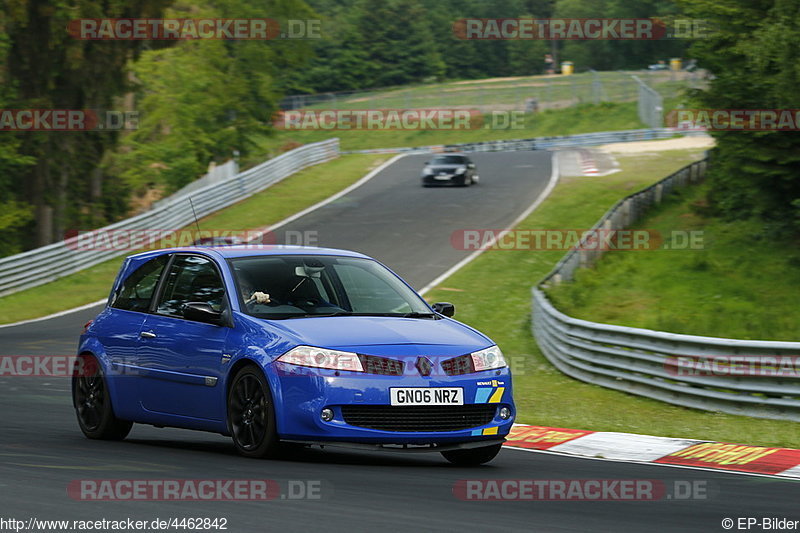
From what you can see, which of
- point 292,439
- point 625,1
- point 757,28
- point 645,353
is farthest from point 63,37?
point 625,1

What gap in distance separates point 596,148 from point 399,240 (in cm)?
2357

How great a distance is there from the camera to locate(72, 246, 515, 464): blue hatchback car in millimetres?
8508

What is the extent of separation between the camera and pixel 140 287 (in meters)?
10.5

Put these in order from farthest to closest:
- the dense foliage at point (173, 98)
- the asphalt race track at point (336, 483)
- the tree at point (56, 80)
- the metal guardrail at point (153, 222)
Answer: the tree at point (56, 80)
the metal guardrail at point (153, 222)
the dense foliage at point (173, 98)
the asphalt race track at point (336, 483)

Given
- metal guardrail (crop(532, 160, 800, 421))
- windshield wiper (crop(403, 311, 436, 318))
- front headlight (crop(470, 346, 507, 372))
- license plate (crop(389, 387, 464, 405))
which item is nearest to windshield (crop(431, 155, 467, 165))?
metal guardrail (crop(532, 160, 800, 421))

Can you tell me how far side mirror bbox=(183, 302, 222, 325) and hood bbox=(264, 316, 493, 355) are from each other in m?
0.52

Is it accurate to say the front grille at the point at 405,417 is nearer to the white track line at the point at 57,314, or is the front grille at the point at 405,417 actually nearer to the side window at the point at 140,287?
the side window at the point at 140,287

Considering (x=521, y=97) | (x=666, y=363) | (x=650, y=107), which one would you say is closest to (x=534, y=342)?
(x=666, y=363)

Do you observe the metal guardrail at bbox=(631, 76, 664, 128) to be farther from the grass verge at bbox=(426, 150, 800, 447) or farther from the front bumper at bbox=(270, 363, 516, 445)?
the front bumper at bbox=(270, 363, 516, 445)

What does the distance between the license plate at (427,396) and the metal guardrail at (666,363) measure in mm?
5918

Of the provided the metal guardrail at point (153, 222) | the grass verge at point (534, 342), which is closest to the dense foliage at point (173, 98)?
the metal guardrail at point (153, 222)

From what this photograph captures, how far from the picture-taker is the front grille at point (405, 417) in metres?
8.52

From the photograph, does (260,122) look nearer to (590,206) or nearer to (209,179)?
(209,179)

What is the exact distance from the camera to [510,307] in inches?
1074
